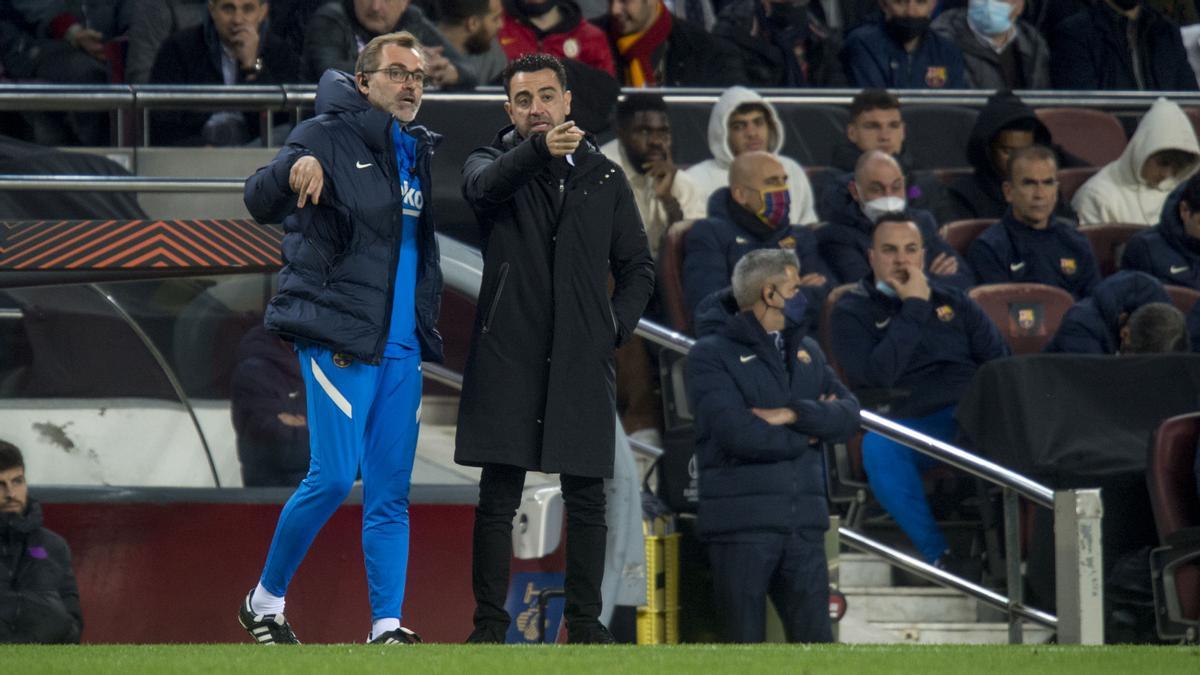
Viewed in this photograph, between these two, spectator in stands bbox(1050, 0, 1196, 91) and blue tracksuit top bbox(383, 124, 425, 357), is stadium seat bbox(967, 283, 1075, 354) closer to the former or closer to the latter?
spectator in stands bbox(1050, 0, 1196, 91)

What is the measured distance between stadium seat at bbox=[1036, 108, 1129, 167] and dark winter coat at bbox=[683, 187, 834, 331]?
374 centimetres

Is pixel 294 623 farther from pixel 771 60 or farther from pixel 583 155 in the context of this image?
pixel 771 60

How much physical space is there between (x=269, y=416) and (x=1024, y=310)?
170 inches

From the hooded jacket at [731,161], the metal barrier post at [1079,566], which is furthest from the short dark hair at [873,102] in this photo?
the metal barrier post at [1079,566]

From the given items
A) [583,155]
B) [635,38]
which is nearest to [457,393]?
[583,155]

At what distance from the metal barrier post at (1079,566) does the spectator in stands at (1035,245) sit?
3.60 m

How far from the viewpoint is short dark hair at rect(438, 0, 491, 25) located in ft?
37.9

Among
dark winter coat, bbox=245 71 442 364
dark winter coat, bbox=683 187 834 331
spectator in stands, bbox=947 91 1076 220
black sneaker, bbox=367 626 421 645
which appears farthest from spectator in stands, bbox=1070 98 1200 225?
black sneaker, bbox=367 626 421 645

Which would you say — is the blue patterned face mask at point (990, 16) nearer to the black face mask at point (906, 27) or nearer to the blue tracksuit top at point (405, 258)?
the black face mask at point (906, 27)

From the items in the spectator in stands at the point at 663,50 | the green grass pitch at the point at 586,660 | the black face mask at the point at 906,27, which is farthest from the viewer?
the black face mask at the point at 906,27

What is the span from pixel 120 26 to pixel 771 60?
4.34 meters

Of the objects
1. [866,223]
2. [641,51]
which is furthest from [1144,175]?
[641,51]

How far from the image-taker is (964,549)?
9430 millimetres

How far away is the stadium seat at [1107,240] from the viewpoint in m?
11.7
